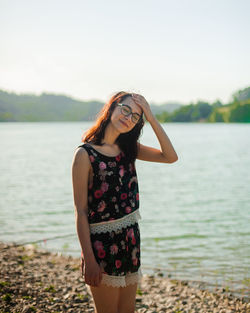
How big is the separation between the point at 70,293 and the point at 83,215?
12.9ft

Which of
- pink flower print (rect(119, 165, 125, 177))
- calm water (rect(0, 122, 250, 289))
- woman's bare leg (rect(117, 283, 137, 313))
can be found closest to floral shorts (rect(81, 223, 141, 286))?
woman's bare leg (rect(117, 283, 137, 313))

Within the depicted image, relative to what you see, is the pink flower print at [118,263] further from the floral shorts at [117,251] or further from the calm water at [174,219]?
the calm water at [174,219]

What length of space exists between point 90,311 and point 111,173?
10.8 feet

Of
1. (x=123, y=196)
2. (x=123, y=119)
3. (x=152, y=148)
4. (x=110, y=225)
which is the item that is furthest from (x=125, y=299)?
(x=123, y=119)

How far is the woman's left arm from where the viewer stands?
306 cm

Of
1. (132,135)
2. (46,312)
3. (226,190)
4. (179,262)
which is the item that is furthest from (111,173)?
(226,190)

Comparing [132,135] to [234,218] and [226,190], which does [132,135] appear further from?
[226,190]

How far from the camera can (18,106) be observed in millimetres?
144750

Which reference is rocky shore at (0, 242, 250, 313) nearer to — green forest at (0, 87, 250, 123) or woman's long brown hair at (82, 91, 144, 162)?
woman's long brown hair at (82, 91, 144, 162)

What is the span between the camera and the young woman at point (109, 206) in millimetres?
2717

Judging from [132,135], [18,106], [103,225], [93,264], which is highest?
[18,106]

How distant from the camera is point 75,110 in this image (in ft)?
587

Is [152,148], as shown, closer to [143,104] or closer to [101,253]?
[143,104]

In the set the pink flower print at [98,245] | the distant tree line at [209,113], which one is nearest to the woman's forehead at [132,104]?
the pink flower print at [98,245]
